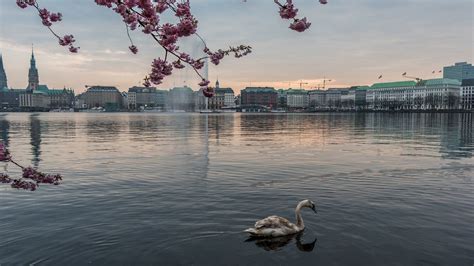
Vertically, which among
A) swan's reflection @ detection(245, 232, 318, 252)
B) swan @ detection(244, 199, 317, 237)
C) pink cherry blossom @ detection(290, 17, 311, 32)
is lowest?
swan's reflection @ detection(245, 232, 318, 252)

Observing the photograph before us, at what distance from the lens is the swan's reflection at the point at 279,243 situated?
44.9 ft

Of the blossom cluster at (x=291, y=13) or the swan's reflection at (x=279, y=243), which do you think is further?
the swan's reflection at (x=279, y=243)

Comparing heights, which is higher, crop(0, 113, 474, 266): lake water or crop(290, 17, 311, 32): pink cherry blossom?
crop(290, 17, 311, 32): pink cherry blossom

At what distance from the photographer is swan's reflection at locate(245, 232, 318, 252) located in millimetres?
13695

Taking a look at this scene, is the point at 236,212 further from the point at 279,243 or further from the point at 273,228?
the point at 279,243

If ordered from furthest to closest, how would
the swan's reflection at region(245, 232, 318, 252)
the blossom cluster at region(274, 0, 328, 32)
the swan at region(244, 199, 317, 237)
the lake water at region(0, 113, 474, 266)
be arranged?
the swan at region(244, 199, 317, 237) → the swan's reflection at region(245, 232, 318, 252) → the lake water at region(0, 113, 474, 266) → the blossom cluster at region(274, 0, 328, 32)

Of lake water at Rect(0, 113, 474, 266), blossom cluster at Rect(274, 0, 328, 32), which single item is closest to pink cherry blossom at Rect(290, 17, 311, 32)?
blossom cluster at Rect(274, 0, 328, 32)

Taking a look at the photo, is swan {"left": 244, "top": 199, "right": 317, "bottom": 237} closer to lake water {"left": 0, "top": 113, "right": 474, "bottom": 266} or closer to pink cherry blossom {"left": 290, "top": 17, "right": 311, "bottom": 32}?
lake water {"left": 0, "top": 113, "right": 474, "bottom": 266}

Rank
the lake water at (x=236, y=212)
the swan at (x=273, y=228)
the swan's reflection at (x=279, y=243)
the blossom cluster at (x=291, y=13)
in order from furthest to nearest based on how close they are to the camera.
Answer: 1. the swan at (x=273, y=228)
2. the swan's reflection at (x=279, y=243)
3. the lake water at (x=236, y=212)
4. the blossom cluster at (x=291, y=13)

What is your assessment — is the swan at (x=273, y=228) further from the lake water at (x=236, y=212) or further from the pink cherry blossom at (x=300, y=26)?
the pink cherry blossom at (x=300, y=26)

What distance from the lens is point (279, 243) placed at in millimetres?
14156

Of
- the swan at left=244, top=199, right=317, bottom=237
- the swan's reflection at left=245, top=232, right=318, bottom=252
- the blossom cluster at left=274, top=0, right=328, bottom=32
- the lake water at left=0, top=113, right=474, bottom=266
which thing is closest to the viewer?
the blossom cluster at left=274, top=0, right=328, bottom=32

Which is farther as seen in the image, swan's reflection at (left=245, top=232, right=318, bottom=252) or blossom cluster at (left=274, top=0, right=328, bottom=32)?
swan's reflection at (left=245, top=232, right=318, bottom=252)

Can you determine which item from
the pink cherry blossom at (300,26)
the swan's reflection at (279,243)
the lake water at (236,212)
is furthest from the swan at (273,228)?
the pink cherry blossom at (300,26)
